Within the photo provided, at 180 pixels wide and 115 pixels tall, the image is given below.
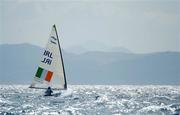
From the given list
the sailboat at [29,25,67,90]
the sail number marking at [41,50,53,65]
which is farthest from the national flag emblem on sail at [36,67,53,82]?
the sail number marking at [41,50,53,65]

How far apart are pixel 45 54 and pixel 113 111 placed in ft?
63.6

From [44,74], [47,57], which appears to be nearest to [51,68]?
[44,74]

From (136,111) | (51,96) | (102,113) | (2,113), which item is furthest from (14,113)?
(51,96)

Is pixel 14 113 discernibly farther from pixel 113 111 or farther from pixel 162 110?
pixel 162 110

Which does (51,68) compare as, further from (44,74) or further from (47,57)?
(47,57)

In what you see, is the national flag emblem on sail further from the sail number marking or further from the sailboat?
the sail number marking

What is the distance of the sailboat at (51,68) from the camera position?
74.6 m

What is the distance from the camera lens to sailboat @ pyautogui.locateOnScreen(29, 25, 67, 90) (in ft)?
245

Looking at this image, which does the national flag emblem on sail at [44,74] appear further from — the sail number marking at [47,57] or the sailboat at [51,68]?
the sail number marking at [47,57]

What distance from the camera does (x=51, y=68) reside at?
247ft

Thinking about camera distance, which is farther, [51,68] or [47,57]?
[47,57]

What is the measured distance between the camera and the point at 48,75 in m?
75.6

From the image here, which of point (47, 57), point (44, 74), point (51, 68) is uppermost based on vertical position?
point (47, 57)

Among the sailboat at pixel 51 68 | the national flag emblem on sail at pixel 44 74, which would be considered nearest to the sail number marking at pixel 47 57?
the sailboat at pixel 51 68
